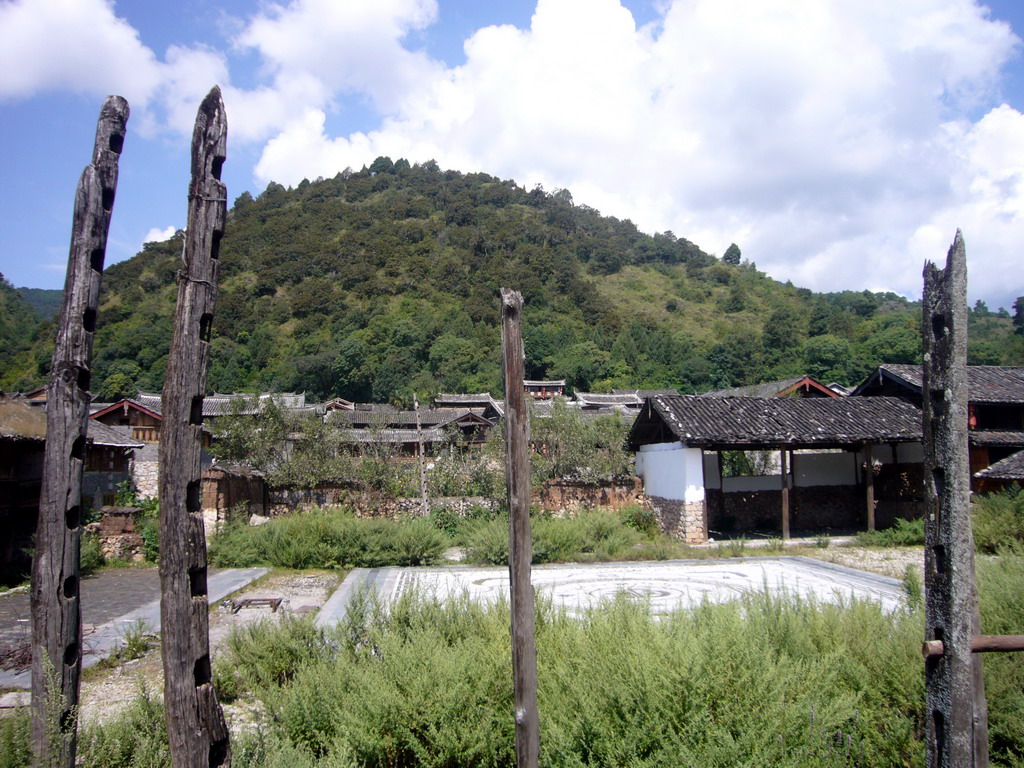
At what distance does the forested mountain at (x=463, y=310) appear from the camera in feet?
186

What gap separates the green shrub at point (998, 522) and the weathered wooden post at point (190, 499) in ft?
42.3

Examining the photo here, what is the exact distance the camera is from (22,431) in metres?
11.6

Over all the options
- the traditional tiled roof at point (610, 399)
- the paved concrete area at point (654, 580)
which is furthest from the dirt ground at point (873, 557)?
the traditional tiled roof at point (610, 399)

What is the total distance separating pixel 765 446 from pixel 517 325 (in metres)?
14.9

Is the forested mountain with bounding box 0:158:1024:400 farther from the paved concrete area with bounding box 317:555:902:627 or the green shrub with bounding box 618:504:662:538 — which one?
the paved concrete area with bounding box 317:555:902:627

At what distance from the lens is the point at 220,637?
735 centimetres

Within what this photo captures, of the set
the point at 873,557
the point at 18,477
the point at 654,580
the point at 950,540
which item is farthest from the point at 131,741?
the point at 873,557

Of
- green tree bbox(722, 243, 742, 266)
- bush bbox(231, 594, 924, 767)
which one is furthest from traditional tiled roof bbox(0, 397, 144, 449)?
green tree bbox(722, 243, 742, 266)

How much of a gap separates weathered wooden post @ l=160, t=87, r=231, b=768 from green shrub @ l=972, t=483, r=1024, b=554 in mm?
12908

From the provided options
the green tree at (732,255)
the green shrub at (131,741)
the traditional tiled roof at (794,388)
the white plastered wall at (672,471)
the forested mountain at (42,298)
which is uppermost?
the green tree at (732,255)

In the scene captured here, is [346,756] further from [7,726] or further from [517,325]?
[517,325]

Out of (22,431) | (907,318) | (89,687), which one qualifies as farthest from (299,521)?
(907,318)

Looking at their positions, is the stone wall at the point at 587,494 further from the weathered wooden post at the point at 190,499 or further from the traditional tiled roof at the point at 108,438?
the weathered wooden post at the point at 190,499

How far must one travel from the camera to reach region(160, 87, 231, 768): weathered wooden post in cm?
275
